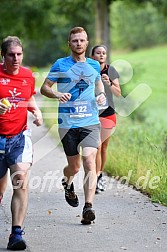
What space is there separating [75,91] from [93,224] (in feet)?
4.85

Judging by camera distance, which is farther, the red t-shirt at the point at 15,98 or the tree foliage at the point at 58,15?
the tree foliage at the point at 58,15

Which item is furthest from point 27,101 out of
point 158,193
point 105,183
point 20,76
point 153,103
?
point 153,103

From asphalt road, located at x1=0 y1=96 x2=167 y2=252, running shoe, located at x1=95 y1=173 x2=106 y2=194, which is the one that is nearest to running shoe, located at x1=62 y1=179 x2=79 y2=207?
asphalt road, located at x1=0 y1=96 x2=167 y2=252

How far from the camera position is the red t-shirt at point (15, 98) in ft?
22.9

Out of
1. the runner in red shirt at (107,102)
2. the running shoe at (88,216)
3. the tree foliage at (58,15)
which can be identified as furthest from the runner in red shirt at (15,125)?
the tree foliage at (58,15)

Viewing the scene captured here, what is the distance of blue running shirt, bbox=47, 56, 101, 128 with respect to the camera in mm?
8125

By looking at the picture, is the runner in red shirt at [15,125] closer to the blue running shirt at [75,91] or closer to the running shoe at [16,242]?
the running shoe at [16,242]

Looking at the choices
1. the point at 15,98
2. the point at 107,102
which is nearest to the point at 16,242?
the point at 15,98

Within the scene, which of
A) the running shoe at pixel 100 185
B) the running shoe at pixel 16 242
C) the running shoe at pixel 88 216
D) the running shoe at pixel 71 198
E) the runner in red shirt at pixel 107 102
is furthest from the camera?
the running shoe at pixel 100 185

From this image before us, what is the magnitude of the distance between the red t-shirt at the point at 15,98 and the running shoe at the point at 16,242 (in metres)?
0.96

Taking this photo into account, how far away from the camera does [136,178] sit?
1045 cm

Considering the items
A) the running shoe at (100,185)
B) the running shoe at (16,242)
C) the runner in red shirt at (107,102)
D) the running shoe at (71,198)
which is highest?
the runner in red shirt at (107,102)

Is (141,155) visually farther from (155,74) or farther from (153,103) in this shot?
(155,74)

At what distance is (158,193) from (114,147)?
393cm
